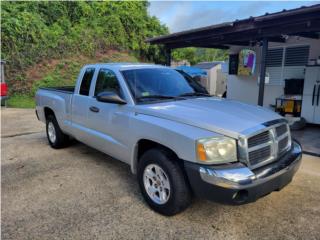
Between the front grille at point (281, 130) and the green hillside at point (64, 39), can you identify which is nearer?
the front grille at point (281, 130)

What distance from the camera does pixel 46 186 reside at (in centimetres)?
398

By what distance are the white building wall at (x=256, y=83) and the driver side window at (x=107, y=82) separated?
6907 millimetres

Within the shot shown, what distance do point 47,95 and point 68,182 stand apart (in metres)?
2.59

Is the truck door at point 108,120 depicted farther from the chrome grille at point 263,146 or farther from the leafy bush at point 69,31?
the leafy bush at point 69,31

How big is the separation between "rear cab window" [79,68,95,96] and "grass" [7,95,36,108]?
916 centimetres

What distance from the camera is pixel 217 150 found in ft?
8.66

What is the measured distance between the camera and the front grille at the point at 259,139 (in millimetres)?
2719

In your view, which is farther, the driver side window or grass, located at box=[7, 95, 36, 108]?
grass, located at box=[7, 95, 36, 108]

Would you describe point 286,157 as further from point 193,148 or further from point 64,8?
point 64,8

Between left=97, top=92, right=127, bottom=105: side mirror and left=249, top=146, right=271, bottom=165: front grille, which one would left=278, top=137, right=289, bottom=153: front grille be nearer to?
left=249, top=146, right=271, bottom=165: front grille

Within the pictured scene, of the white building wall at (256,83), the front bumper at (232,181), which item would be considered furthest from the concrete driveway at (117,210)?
the white building wall at (256,83)

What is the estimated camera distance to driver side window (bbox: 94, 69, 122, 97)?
3.89 m

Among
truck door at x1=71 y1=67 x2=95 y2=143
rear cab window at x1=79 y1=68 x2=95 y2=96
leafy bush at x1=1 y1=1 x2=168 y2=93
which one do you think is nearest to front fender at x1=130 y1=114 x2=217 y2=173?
truck door at x1=71 y1=67 x2=95 y2=143

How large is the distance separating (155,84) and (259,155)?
1770mm
